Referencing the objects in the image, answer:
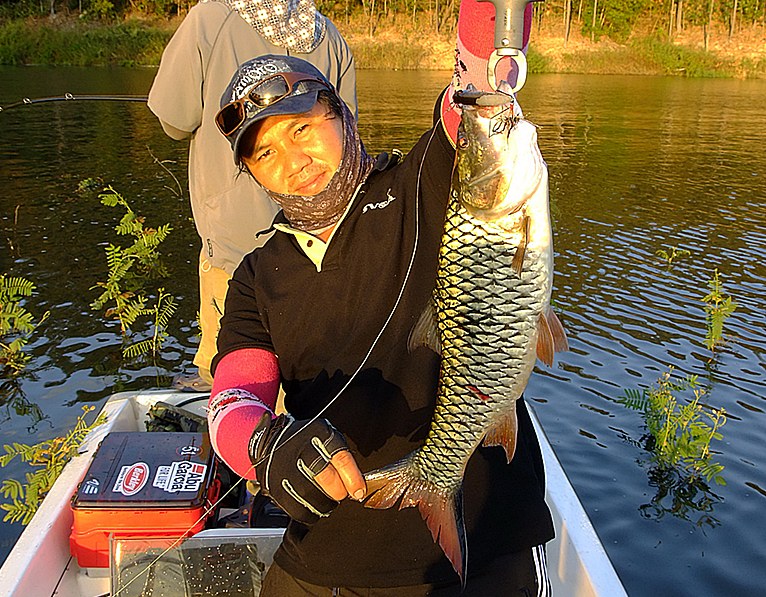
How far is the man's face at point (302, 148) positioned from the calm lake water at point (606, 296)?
14.3ft

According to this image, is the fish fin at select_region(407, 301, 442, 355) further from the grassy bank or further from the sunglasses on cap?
the grassy bank

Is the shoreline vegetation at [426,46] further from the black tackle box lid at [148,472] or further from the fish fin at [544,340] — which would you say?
the fish fin at [544,340]

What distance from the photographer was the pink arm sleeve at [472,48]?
2299mm

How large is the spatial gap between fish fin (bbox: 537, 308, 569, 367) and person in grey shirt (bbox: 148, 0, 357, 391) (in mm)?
2894

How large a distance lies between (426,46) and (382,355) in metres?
53.2

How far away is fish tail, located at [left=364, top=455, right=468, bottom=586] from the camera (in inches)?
90.4

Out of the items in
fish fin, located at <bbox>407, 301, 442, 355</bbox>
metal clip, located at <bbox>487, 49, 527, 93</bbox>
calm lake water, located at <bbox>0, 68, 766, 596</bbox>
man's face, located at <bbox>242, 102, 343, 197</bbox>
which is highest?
metal clip, located at <bbox>487, 49, 527, 93</bbox>

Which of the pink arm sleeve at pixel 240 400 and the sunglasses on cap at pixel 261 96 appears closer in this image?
the pink arm sleeve at pixel 240 400

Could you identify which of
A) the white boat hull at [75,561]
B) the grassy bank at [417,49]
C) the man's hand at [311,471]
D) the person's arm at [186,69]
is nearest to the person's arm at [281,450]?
the man's hand at [311,471]

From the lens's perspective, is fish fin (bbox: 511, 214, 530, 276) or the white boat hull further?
the white boat hull

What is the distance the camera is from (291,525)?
108 inches

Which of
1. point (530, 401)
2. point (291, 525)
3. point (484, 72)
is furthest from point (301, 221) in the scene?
point (530, 401)

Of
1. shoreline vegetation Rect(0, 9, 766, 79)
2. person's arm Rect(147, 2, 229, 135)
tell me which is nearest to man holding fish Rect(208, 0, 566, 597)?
person's arm Rect(147, 2, 229, 135)

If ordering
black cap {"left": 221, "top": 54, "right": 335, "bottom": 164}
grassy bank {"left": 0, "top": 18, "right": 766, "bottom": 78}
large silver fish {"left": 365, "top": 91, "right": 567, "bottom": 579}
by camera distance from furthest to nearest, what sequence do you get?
1. grassy bank {"left": 0, "top": 18, "right": 766, "bottom": 78}
2. black cap {"left": 221, "top": 54, "right": 335, "bottom": 164}
3. large silver fish {"left": 365, "top": 91, "right": 567, "bottom": 579}
